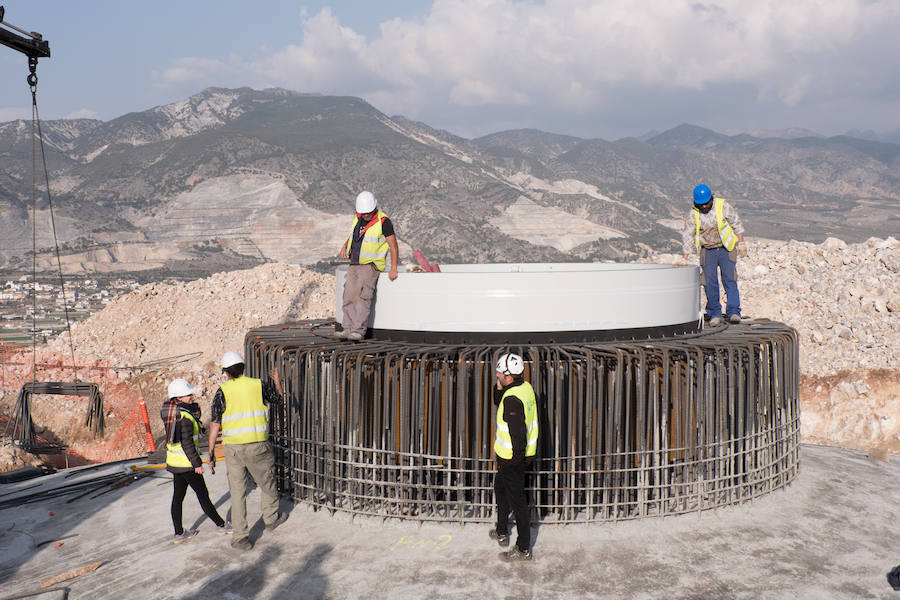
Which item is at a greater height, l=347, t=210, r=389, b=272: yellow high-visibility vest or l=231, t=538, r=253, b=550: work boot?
l=347, t=210, r=389, b=272: yellow high-visibility vest

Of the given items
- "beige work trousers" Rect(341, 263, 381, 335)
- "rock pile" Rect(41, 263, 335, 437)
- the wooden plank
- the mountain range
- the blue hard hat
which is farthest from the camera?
the mountain range

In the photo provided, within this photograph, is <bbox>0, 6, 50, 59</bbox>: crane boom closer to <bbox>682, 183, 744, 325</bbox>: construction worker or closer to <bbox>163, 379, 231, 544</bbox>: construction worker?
<bbox>163, 379, 231, 544</bbox>: construction worker

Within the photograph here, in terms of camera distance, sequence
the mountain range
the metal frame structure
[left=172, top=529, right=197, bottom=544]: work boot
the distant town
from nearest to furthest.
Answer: [left=172, top=529, right=197, bottom=544]: work boot
the metal frame structure
the distant town
the mountain range

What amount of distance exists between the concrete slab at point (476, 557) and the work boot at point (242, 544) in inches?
2.8

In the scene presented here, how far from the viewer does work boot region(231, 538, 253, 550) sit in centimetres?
716

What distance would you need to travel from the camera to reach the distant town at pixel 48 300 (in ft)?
206

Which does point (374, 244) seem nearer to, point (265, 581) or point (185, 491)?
point (185, 491)

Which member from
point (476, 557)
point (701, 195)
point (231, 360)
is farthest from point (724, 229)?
point (231, 360)

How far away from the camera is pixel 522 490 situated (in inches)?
256

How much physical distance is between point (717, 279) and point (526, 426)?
211 inches

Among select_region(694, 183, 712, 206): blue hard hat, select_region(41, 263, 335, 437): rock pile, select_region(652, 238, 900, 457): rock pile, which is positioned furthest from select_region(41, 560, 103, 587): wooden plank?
select_region(41, 263, 335, 437): rock pile

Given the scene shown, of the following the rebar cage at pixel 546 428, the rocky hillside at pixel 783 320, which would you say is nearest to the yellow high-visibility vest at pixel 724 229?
the rebar cage at pixel 546 428

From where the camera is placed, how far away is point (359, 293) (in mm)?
8750

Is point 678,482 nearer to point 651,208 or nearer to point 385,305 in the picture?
point 385,305
